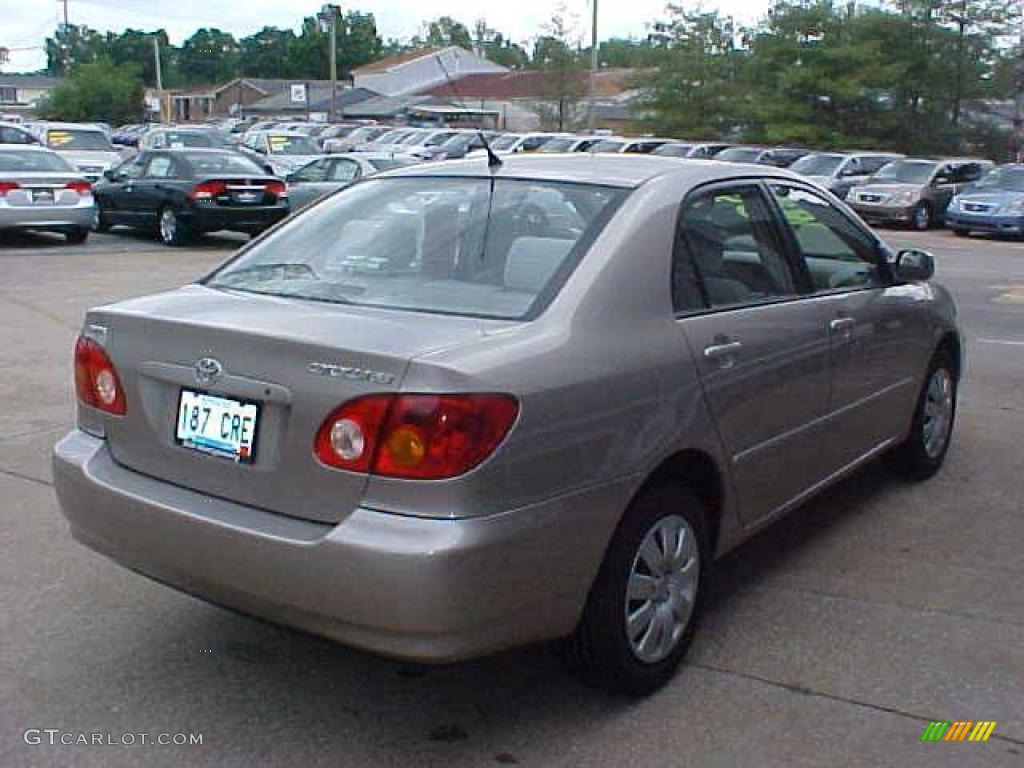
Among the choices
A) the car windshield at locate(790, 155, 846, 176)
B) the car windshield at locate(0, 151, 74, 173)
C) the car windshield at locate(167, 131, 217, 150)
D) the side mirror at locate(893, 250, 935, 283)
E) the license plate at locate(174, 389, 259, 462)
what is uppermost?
the side mirror at locate(893, 250, 935, 283)

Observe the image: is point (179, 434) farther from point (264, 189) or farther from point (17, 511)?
point (264, 189)

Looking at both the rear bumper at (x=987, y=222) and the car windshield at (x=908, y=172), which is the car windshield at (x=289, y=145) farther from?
the rear bumper at (x=987, y=222)

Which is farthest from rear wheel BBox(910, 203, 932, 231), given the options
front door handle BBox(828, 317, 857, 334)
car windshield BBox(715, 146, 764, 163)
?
front door handle BBox(828, 317, 857, 334)

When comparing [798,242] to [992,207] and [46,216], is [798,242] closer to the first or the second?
[46,216]

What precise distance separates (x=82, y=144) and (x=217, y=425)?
2653cm

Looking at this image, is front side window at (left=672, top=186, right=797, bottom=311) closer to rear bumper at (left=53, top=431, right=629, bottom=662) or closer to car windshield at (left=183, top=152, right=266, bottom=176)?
rear bumper at (left=53, top=431, right=629, bottom=662)

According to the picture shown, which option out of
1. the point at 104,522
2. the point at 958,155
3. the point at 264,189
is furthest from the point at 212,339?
the point at 958,155

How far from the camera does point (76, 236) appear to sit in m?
18.8

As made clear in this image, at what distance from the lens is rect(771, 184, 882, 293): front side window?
4902 millimetres

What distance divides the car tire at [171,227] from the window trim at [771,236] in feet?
→ 49.7

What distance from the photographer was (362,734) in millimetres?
3557

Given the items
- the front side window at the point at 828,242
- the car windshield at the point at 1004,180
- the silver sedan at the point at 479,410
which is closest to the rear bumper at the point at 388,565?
the silver sedan at the point at 479,410

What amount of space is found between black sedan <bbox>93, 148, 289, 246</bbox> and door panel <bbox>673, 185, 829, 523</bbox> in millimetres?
14558

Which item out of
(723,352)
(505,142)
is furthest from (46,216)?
(505,142)
